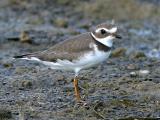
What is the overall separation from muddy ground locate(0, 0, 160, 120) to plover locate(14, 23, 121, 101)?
1.81 feet

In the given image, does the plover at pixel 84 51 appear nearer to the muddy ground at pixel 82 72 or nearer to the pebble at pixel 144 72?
the muddy ground at pixel 82 72

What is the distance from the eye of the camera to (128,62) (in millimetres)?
11539

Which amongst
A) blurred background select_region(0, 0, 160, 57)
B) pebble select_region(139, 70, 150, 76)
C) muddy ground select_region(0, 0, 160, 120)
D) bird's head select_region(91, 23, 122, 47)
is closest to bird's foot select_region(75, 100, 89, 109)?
muddy ground select_region(0, 0, 160, 120)

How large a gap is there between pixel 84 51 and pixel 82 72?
2173mm

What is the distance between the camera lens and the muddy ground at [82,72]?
842cm

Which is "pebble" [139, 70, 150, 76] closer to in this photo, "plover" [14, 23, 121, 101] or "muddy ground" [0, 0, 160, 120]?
"muddy ground" [0, 0, 160, 120]

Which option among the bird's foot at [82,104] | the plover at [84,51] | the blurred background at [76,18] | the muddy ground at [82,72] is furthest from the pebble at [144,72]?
the blurred background at [76,18]

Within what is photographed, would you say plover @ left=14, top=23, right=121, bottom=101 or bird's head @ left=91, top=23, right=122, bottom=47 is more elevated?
A: bird's head @ left=91, top=23, right=122, bottom=47

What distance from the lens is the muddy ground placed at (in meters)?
8.42

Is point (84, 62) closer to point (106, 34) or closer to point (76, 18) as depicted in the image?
point (106, 34)

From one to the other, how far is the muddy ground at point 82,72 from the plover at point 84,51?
55 centimetres

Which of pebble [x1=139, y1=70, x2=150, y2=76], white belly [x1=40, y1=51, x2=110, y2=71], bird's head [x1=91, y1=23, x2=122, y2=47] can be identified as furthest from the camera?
pebble [x1=139, y1=70, x2=150, y2=76]

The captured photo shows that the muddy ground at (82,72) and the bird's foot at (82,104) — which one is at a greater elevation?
the muddy ground at (82,72)

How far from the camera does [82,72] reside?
1055 cm
